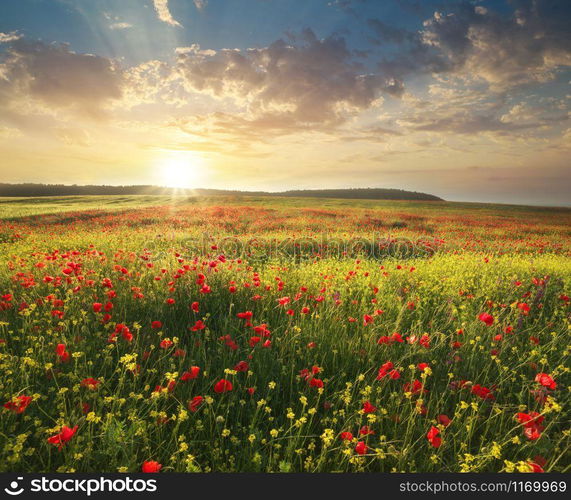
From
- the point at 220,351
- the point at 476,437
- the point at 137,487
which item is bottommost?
the point at 476,437

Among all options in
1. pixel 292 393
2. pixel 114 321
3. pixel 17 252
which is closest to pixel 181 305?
pixel 114 321

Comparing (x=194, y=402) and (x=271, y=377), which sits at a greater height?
(x=194, y=402)

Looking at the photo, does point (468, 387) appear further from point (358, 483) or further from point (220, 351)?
point (220, 351)

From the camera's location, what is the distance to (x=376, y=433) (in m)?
2.43

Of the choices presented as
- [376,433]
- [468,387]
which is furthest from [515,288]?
[376,433]

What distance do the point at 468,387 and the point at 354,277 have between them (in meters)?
3.34

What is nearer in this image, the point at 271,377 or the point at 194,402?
the point at 194,402

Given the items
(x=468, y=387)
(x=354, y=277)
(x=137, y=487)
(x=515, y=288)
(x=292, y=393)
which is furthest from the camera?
(x=354, y=277)

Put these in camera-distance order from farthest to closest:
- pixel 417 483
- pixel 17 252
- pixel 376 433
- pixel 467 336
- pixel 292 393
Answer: pixel 17 252, pixel 467 336, pixel 292 393, pixel 376 433, pixel 417 483

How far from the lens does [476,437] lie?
252cm

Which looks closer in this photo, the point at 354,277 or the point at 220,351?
the point at 220,351

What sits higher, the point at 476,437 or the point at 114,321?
the point at 114,321

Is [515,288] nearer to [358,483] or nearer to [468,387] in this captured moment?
[468,387]

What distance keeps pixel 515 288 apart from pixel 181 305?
5335 millimetres
